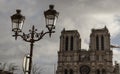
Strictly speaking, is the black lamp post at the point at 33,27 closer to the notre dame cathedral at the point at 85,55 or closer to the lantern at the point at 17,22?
the lantern at the point at 17,22

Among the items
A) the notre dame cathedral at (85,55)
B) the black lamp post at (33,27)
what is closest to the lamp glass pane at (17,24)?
the black lamp post at (33,27)

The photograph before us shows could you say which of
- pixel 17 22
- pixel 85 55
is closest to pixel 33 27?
pixel 17 22

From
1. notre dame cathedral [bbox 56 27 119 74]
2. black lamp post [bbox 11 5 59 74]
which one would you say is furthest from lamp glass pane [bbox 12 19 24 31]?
notre dame cathedral [bbox 56 27 119 74]

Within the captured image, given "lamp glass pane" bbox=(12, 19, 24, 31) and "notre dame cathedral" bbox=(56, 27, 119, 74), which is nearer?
"lamp glass pane" bbox=(12, 19, 24, 31)

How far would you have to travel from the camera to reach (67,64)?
95.2 meters

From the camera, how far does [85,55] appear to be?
9706 cm

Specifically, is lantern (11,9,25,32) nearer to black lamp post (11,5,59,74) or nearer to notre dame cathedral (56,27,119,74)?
black lamp post (11,5,59,74)

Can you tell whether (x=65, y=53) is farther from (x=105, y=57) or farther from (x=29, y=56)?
(x=29, y=56)

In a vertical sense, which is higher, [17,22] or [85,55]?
[85,55]

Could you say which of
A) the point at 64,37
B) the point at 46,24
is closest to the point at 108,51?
the point at 64,37

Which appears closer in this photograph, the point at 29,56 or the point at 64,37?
the point at 29,56

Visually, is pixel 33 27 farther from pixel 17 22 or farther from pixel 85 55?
pixel 85 55

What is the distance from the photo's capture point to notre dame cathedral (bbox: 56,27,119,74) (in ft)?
302

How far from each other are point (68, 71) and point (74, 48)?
7053 mm
